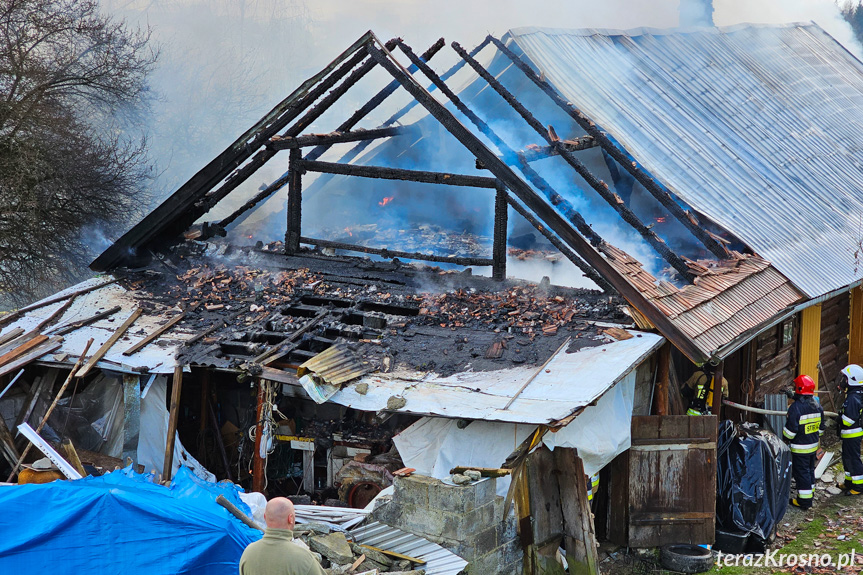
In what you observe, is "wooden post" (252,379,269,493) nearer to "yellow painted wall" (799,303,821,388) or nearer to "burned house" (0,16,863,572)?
"burned house" (0,16,863,572)

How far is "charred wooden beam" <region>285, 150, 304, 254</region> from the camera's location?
11.8m

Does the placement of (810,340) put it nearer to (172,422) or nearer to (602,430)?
(602,430)

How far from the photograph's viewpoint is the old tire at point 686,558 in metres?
9.00

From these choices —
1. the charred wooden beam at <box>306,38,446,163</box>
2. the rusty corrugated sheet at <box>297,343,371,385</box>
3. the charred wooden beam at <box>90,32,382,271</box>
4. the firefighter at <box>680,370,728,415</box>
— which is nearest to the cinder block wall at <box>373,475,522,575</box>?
the rusty corrugated sheet at <box>297,343,371,385</box>

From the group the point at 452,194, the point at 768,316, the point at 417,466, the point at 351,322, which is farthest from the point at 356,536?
the point at 452,194

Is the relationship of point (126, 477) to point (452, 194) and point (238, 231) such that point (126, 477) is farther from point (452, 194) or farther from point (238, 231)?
point (452, 194)

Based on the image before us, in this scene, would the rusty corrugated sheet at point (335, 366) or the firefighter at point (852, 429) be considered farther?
the firefighter at point (852, 429)

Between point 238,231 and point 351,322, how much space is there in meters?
3.53

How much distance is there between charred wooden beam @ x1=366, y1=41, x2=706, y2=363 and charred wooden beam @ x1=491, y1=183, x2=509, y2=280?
305mm

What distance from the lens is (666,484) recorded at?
924 cm

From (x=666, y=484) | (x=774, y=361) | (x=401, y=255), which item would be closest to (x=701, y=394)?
(x=666, y=484)

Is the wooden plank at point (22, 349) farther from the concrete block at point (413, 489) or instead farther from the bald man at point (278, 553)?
the bald man at point (278, 553)

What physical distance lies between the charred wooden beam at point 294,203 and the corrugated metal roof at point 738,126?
394cm

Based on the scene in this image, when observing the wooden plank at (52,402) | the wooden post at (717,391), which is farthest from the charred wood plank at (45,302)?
the wooden post at (717,391)
